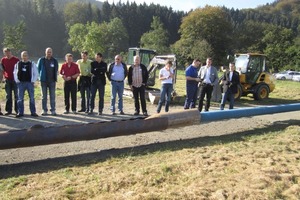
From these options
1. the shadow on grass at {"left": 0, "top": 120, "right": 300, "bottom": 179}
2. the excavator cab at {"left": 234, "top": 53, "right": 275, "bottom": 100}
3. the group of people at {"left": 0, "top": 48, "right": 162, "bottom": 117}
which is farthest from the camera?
the excavator cab at {"left": 234, "top": 53, "right": 275, "bottom": 100}

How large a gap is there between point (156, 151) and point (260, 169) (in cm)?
187

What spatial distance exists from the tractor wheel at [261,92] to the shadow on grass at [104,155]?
731cm

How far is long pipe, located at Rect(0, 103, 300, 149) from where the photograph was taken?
541 centimetres

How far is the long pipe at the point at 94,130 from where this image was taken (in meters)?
5.41

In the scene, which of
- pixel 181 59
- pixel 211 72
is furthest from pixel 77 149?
pixel 181 59

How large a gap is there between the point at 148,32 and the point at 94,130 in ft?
263

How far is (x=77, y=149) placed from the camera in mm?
6164

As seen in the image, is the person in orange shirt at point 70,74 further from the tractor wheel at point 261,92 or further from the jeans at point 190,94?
the tractor wheel at point 261,92

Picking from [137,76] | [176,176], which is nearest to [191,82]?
[137,76]

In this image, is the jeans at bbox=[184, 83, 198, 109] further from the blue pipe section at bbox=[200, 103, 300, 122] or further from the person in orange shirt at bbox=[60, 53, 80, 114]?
the person in orange shirt at bbox=[60, 53, 80, 114]

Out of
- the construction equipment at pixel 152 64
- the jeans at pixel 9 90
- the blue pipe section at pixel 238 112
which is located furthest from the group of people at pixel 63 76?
the construction equipment at pixel 152 64

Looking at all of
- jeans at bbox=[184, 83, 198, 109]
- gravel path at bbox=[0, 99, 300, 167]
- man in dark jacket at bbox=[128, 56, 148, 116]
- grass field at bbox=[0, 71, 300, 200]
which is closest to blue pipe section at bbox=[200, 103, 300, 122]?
gravel path at bbox=[0, 99, 300, 167]

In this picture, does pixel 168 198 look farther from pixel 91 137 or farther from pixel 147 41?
pixel 147 41

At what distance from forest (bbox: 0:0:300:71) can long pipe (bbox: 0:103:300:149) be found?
48165 mm
